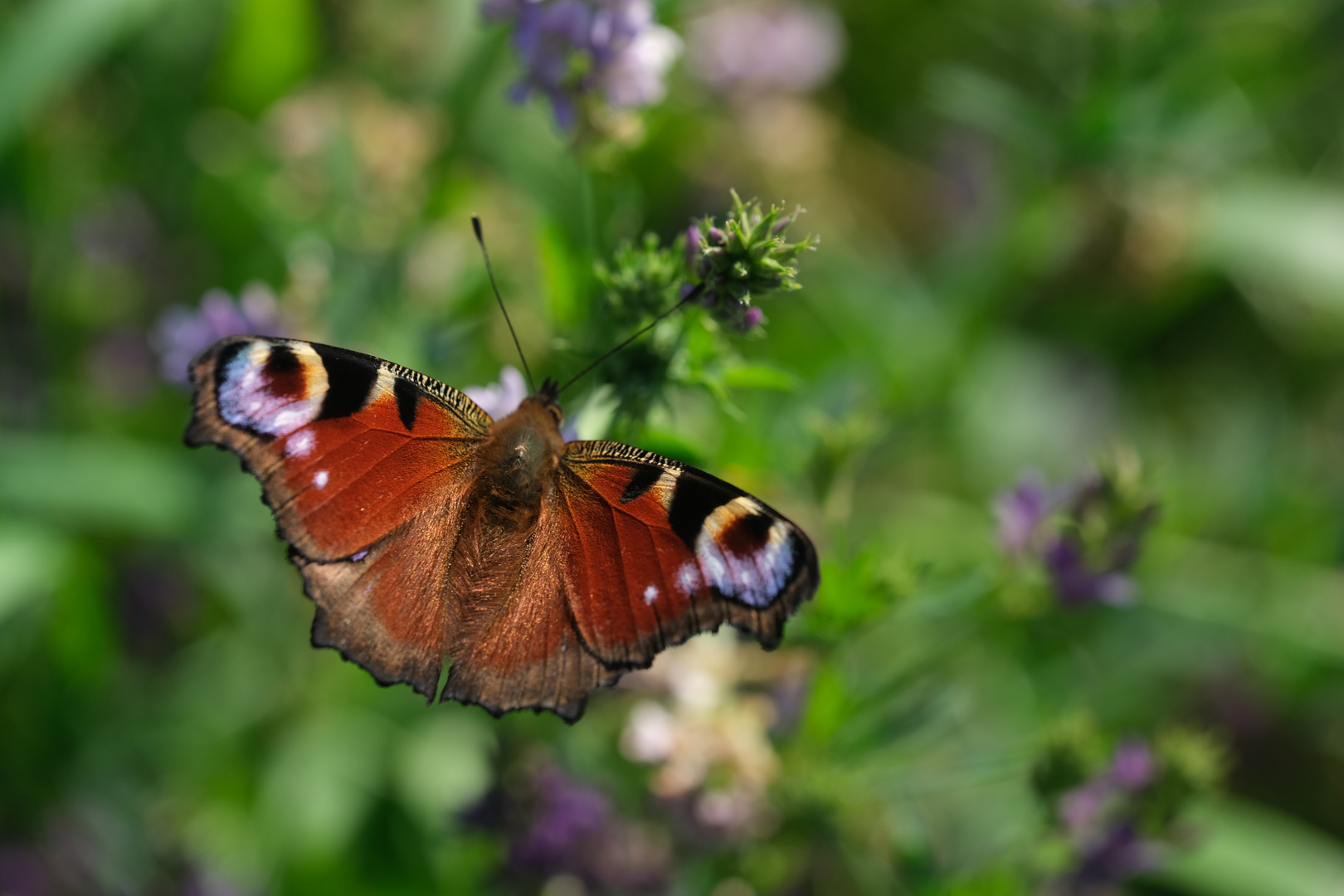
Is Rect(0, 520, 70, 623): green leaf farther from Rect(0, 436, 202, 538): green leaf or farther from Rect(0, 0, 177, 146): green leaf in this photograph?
Rect(0, 0, 177, 146): green leaf

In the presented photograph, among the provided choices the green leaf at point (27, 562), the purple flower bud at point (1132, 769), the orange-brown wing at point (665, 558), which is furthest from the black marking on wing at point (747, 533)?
the green leaf at point (27, 562)

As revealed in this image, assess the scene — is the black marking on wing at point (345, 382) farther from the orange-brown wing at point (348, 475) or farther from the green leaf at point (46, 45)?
the green leaf at point (46, 45)

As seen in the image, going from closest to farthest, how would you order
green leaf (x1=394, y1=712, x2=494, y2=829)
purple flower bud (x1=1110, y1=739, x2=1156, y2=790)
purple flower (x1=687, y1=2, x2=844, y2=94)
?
purple flower bud (x1=1110, y1=739, x2=1156, y2=790)
green leaf (x1=394, y1=712, x2=494, y2=829)
purple flower (x1=687, y1=2, x2=844, y2=94)

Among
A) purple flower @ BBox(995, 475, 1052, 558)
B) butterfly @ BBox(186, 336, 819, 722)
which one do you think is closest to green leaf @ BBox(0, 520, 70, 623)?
butterfly @ BBox(186, 336, 819, 722)

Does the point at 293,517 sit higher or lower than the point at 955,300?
higher

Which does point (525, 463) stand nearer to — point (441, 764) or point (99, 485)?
point (441, 764)

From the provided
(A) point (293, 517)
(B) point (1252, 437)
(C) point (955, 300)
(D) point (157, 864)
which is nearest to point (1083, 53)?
(C) point (955, 300)

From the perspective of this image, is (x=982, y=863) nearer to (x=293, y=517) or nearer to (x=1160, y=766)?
(x=1160, y=766)
